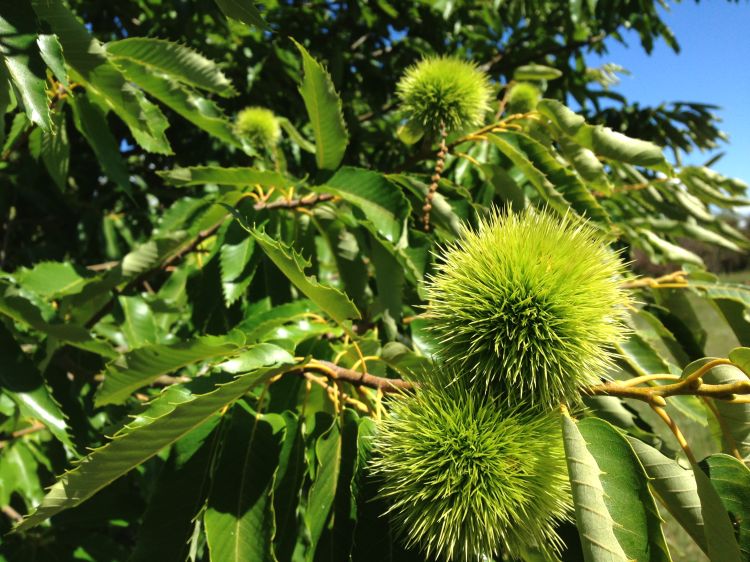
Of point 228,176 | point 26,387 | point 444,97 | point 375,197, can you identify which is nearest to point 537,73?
point 444,97

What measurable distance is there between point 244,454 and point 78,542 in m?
1.16

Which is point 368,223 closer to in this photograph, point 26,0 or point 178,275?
point 26,0

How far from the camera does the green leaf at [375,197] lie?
1.18 meters

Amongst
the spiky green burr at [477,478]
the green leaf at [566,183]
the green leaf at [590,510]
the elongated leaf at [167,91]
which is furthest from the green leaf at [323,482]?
the elongated leaf at [167,91]

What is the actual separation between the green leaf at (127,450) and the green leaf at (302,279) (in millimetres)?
142

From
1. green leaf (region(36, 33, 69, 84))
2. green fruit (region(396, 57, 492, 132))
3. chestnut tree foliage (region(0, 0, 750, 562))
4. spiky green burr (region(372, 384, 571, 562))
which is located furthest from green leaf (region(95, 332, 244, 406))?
green fruit (region(396, 57, 492, 132))

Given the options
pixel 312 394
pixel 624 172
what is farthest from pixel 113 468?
pixel 624 172

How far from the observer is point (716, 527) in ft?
1.98

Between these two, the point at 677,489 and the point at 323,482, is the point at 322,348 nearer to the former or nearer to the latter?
the point at 323,482

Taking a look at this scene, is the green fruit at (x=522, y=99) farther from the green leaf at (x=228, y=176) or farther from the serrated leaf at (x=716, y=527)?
the serrated leaf at (x=716, y=527)

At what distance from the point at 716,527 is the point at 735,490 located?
0.09 m

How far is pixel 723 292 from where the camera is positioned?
1146 millimetres

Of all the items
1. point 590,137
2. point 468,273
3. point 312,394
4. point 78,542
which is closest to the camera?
point 468,273

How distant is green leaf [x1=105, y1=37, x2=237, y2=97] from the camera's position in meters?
1.23
